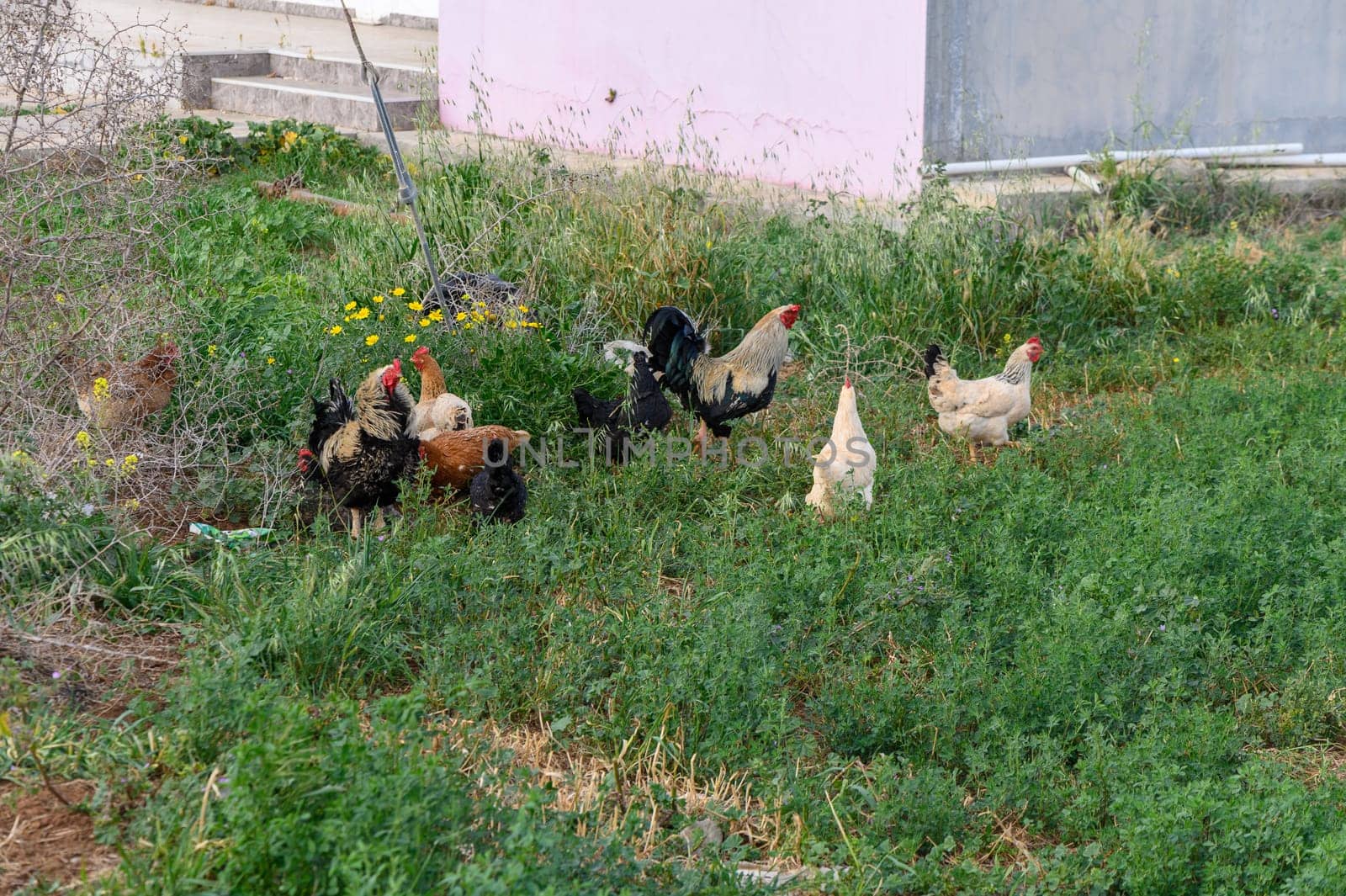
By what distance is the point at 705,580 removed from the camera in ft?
14.5

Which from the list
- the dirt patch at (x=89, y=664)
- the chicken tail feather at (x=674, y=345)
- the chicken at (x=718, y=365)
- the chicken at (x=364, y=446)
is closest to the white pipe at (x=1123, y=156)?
the chicken at (x=718, y=365)

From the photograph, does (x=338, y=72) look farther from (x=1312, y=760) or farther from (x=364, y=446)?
(x=1312, y=760)

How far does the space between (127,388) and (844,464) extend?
106 inches

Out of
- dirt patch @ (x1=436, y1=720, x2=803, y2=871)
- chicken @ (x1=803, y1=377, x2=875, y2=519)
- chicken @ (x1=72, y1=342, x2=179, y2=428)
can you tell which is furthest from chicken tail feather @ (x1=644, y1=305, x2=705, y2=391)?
dirt patch @ (x1=436, y1=720, x2=803, y2=871)

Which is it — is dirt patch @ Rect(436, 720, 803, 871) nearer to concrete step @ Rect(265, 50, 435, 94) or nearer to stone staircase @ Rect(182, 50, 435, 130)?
stone staircase @ Rect(182, 50, 435, 130)

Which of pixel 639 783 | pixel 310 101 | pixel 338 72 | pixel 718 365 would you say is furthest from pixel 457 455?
pixel 338 72

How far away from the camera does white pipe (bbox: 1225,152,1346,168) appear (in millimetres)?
9500

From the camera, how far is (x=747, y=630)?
12.2ft

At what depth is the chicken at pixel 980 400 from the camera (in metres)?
5.66

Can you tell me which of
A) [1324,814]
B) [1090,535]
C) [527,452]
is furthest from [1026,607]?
[527,452]

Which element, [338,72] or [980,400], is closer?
[980,400]

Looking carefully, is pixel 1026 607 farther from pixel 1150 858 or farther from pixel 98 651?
pixel 98 651

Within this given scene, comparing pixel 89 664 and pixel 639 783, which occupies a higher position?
pixel 89 664

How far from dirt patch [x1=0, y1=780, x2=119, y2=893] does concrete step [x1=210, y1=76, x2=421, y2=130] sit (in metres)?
9.33
